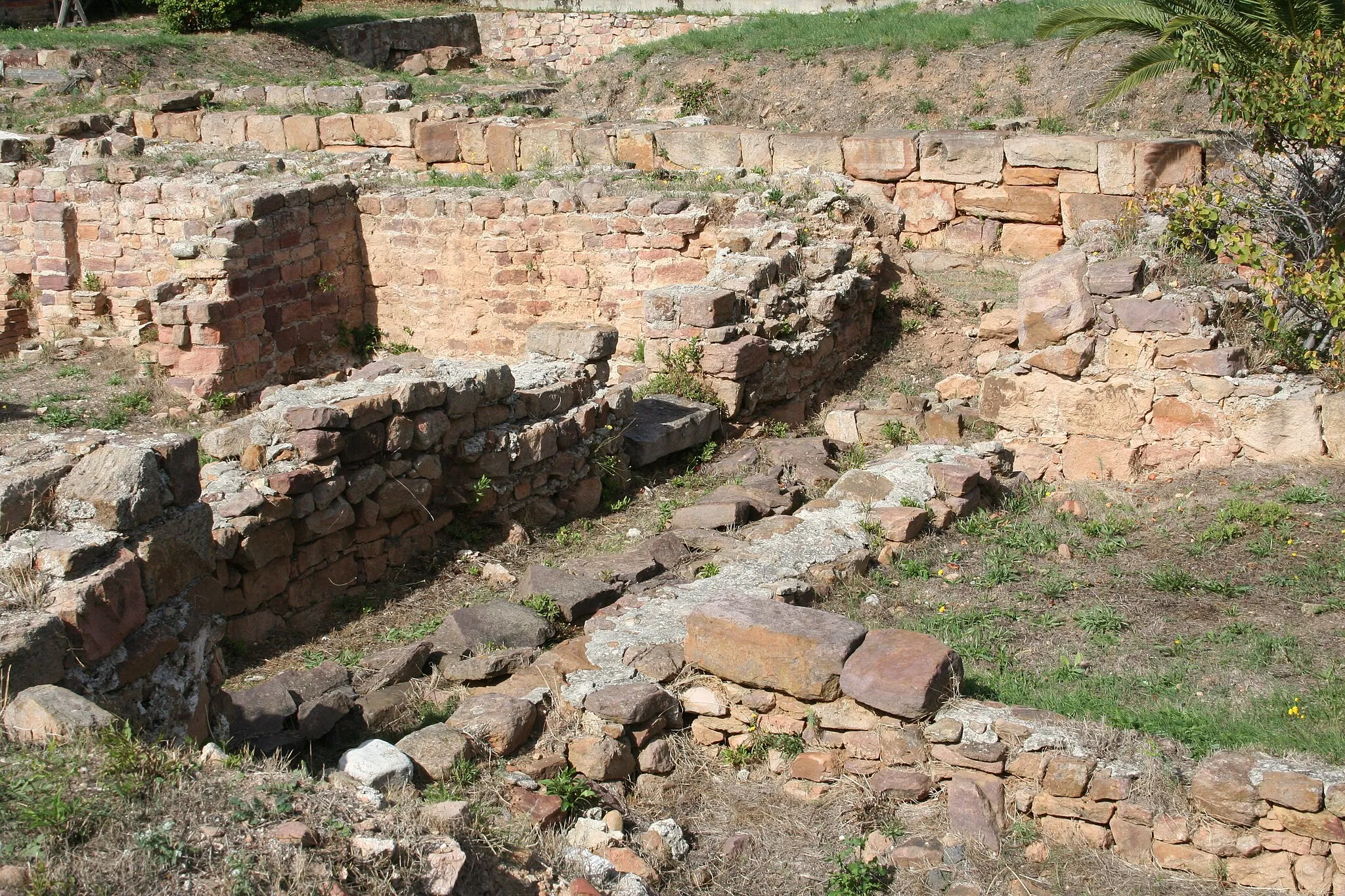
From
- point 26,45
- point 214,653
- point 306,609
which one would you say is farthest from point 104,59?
point 214,653

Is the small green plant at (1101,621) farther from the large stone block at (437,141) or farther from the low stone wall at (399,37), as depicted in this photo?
the low stone wall at (399,37)

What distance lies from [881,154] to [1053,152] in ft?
5.16

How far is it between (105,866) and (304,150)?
12314 millimetres

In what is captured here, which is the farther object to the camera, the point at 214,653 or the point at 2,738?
the point at 214,653

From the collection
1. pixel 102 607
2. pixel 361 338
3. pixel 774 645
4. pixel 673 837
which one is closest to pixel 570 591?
pixel 774 645

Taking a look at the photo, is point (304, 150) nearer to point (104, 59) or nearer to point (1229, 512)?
point (104, 59)

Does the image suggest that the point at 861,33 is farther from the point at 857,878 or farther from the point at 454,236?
the point at 857,878

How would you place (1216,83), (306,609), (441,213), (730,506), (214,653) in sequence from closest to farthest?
(214,653) < (306,609) < (730,506) < (1216,83) < (441,213)

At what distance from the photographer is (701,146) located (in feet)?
40.6

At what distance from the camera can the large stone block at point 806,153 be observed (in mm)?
11727

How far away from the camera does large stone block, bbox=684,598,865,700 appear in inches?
193

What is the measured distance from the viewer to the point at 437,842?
3.42 metres

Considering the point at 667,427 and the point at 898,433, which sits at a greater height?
the point at 667,427

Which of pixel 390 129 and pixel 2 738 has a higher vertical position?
pixel 390 129
